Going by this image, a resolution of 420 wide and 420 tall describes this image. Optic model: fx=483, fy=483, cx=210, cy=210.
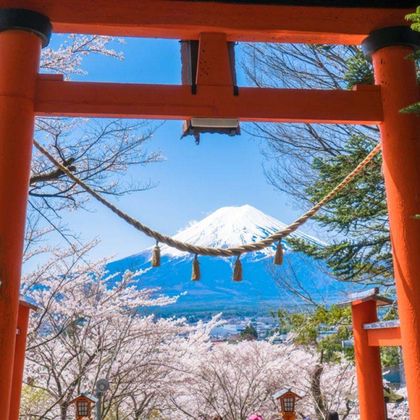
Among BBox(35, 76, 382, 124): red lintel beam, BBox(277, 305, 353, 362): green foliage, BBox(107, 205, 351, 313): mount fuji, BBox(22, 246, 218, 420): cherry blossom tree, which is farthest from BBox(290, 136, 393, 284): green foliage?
BBox(107, 205, 351, 313): mount fuji

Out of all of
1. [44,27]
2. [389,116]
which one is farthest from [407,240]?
[44,27]

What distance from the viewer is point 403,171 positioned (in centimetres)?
232

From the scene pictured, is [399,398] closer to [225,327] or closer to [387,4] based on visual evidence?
[387,4]

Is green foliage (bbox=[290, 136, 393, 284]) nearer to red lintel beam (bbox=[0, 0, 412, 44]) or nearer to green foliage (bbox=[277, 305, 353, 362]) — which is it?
green foliage (bbox=[277, 305, 353, 362])

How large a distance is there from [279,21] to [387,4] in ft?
1.97

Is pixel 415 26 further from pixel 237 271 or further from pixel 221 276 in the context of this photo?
pixel 221 276

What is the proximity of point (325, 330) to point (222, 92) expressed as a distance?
7.49 metres

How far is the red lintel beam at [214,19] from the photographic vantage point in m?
2.36

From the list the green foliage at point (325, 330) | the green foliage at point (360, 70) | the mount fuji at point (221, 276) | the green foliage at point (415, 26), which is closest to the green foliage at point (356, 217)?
the green foliage at point (360, 70)

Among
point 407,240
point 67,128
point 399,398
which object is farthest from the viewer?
point 67,128

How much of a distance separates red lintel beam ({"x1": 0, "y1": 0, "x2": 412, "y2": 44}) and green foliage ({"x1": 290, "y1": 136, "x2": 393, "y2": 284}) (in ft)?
10.2

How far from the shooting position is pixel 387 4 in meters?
2.57

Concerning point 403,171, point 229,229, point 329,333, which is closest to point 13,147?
point 403,171

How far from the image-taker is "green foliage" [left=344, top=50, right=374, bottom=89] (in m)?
5.02
